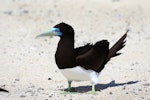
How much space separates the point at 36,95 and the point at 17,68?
2.40 meters

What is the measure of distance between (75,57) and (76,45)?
4.51m

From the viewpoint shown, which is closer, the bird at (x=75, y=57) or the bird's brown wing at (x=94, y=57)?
the bird at (x=75, y=57)

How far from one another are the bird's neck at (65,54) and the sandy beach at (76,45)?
0.48 metres

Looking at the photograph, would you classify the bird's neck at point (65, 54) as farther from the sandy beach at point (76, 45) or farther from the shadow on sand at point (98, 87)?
the shadow on sand at point (98, 87)

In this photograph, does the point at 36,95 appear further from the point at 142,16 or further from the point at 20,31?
the point at 142,16

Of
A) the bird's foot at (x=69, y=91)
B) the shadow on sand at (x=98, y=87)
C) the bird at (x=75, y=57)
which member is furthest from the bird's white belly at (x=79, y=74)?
the shadow on sand at (x=98, y=87)

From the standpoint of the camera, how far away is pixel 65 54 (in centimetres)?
890

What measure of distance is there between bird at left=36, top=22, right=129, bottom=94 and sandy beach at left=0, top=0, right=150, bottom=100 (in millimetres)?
295

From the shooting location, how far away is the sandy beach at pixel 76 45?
9277 millimetres

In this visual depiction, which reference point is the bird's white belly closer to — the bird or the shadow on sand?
the bird

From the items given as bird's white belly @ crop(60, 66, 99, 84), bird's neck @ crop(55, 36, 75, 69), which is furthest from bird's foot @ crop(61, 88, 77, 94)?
bird's neck @ crop(55, 36, 75, 69)

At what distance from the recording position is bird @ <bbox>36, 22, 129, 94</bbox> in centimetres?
890

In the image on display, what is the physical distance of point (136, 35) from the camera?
14422mm

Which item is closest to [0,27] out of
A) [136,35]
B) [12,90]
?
[136,35]
